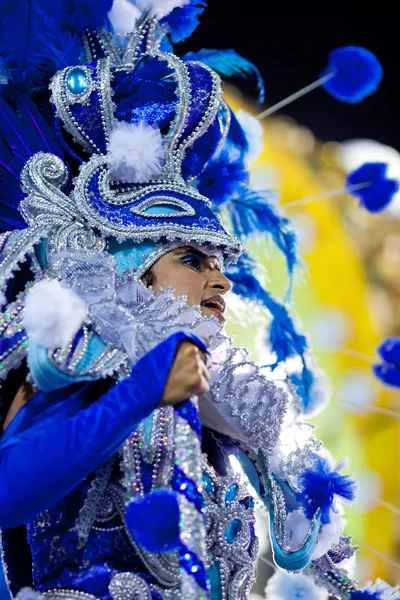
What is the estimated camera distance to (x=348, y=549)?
6.85ft

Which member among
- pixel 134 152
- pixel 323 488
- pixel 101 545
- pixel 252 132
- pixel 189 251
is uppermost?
pixel 252 132

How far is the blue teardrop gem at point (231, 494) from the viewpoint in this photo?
1.81m

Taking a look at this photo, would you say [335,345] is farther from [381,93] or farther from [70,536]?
[70,536]

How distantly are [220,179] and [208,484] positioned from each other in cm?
89

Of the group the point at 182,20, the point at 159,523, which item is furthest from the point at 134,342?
the point at 182,20

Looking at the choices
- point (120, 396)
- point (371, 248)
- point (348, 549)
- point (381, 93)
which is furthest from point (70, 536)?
point (381, 93)

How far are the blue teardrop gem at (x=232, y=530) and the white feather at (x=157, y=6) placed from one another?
1277 millimetres

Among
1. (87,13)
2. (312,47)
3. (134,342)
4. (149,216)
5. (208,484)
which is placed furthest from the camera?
(312,47)

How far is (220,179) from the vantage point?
2355 millimetres

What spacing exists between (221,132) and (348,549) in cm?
106

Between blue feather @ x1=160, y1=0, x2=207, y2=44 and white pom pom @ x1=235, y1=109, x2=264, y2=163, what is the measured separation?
11.8 inches

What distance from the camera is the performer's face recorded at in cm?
194

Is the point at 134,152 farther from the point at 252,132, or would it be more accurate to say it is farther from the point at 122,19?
the point at 252,132

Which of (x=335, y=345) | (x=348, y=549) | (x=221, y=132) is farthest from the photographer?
(x=335, y=345)
